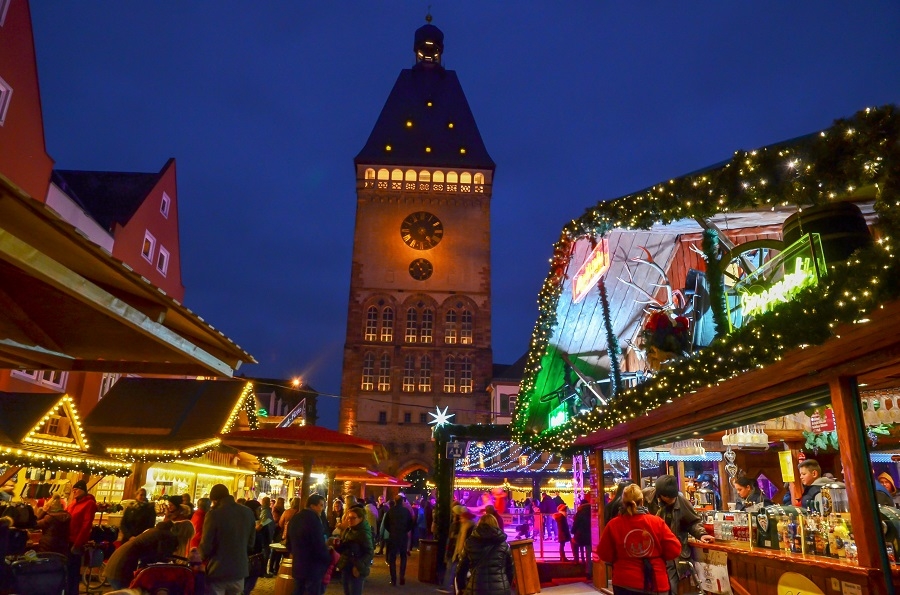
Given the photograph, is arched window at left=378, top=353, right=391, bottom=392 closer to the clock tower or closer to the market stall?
Answer: the clock tower

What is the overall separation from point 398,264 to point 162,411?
2513 centimetres

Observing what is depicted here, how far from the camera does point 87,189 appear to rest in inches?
938

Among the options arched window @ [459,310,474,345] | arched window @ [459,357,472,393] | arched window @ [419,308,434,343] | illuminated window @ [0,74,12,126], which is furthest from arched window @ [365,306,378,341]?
illuminated window @ [0,74,12,126]

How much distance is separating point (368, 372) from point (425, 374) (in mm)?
3627

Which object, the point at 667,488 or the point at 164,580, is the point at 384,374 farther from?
the point at 164,580

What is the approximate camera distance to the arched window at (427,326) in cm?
4075

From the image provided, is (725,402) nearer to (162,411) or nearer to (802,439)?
(802,439)

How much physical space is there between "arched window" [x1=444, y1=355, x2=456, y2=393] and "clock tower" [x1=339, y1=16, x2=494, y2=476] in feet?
0.21

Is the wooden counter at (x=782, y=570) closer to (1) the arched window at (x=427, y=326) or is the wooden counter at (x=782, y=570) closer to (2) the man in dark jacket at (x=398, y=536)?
(2) the man in dark jacket at (x=398, y=536)

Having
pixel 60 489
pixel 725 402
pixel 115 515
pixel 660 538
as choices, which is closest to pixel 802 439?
pixel 725 402

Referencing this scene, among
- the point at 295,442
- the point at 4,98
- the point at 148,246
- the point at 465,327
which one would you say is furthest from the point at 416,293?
the point at 295,442

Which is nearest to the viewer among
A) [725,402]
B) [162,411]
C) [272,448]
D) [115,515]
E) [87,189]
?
[725,402]

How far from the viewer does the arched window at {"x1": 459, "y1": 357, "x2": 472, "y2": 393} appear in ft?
131

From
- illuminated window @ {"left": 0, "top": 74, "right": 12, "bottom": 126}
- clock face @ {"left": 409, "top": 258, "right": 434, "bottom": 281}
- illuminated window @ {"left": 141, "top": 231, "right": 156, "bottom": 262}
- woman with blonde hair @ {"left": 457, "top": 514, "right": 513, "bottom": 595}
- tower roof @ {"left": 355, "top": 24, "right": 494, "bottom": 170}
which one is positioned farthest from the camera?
tower roof @ {"left": 355, "top": 24, "right": 494, "bottom": 170}
